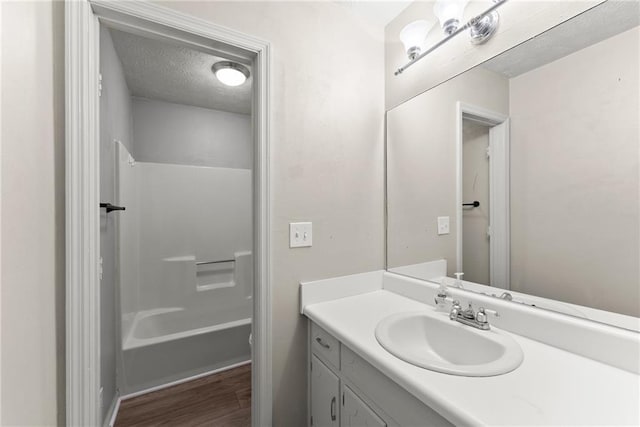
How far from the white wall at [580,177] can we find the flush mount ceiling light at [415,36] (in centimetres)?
52

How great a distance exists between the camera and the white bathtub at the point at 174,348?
1.84 metres

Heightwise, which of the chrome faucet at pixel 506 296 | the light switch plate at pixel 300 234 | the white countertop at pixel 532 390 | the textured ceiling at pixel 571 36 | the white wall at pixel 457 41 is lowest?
the white countertop at pixel 532 390

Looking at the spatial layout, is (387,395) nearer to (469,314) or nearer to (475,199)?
(469,314)

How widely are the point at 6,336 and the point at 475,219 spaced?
5.13 feet

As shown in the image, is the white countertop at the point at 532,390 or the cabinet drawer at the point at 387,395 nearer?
the white countertop at the point at 532,390

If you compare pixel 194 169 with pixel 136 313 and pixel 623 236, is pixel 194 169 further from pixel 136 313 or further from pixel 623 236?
pixel 623 236

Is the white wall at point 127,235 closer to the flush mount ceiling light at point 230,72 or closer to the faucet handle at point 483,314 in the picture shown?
the flush mount ceiling light at point 230,72

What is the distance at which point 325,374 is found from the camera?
112cm

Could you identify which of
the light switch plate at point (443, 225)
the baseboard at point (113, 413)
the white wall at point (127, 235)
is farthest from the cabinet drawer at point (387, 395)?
the white wall at point (127, 235)

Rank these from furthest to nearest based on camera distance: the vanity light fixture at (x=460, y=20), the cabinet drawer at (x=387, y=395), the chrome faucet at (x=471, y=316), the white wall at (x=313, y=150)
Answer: the white wall at (x=313, y=150)
the vanity light fixture at (x=460, y=20)
the chrome faucet at (x=471, y=316)
the cabinet drawer at (x=387, y=395)

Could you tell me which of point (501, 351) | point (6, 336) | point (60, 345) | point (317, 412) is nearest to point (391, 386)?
point (501, 351)

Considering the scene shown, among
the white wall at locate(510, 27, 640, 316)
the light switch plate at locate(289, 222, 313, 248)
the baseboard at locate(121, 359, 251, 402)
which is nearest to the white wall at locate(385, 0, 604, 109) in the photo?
the white wall at locate(510, 27, 640, 316)

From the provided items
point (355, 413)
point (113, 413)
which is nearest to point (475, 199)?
point (355, 413)

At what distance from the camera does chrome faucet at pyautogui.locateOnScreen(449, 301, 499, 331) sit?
0.95 meters
